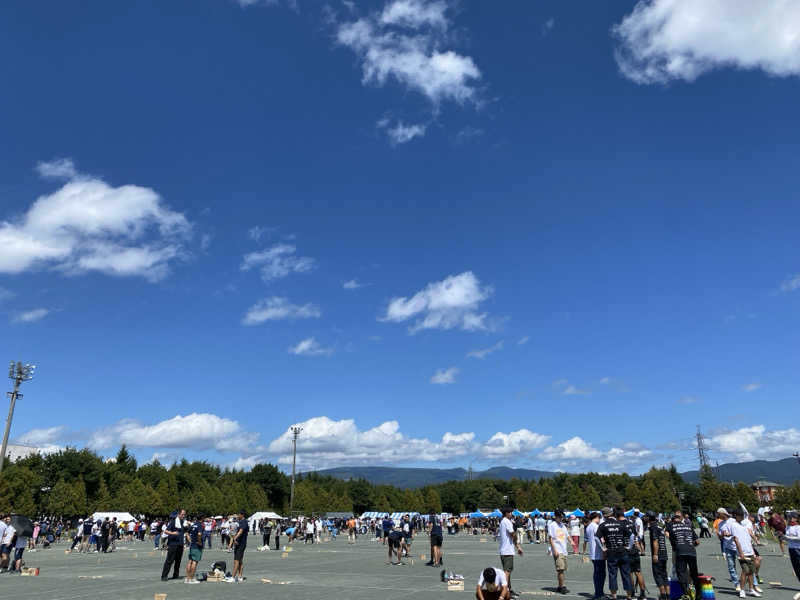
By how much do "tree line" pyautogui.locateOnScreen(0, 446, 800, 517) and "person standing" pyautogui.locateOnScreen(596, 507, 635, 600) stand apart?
2839 centimetres

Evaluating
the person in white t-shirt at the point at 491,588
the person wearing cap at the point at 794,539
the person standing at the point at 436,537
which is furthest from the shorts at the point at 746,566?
the person standing at the point at 436,537

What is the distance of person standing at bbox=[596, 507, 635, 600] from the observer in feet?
42.9

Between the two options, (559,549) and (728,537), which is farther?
(559,549)

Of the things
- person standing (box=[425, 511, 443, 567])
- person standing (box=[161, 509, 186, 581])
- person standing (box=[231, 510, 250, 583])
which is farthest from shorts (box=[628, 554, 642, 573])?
person standing (box=[161, 509, 186, 581])

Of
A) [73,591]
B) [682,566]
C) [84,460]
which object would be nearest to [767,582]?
[682,566]

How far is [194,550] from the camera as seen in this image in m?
17.8

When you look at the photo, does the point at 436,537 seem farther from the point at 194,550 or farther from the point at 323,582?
the point at 194,550

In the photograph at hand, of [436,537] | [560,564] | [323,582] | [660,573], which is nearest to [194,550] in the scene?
[323,582]

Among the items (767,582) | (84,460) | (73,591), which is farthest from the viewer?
(84,460)

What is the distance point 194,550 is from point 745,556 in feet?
49.0

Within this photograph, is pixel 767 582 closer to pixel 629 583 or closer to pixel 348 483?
pixel 629 583

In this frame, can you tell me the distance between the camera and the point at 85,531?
36062 millimetres

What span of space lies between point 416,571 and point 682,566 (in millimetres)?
10700

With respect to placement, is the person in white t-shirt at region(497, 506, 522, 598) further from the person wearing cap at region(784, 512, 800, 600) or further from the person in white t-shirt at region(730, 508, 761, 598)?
the person wearing cap at region(784, 512, 800, 600)
